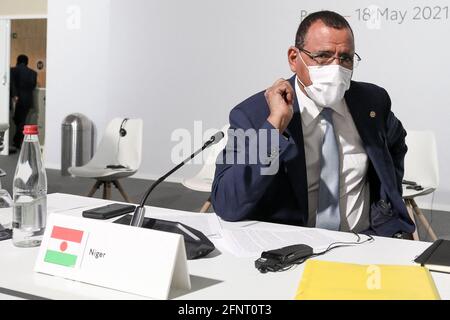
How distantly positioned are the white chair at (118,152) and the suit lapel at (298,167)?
2.49m

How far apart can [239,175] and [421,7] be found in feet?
12.6

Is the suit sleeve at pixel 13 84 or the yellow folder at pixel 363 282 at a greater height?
the suit sleeve at pixel 13 84

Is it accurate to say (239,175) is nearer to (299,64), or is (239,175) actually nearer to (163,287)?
(299,64)

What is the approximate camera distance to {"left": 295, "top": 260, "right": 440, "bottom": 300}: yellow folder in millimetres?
1068

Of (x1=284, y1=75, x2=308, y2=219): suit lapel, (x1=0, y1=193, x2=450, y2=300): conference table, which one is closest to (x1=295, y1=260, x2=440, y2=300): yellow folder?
(x1=0, y1=193, x2=450, y2=300): conference table

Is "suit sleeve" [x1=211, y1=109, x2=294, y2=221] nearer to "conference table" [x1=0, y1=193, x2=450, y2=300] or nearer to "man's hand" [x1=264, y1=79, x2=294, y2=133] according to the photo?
"man's hand" [x1=264, y1=79, x2=294, y2=133]

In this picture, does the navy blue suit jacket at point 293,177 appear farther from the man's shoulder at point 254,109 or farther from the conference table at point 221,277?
the conference table at point 221,277

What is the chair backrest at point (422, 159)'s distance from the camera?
3746 millimetres

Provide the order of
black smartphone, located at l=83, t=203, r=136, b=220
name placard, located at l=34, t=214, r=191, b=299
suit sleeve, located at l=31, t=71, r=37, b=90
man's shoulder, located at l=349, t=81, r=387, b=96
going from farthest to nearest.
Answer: suit sleeve, located at l=31, t=71, r=37, b=90 < man's shoulder, located at l=349, t=81, r=387, b=96 < black smartphone, located at l=83, t=203, r=136, b=220 < name placard, located at l=34, t=214, r=191, b=299

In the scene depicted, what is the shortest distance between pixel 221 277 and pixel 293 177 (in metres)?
0.71

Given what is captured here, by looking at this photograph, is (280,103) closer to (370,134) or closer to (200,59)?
(370,134)

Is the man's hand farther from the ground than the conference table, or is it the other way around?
the man's hand

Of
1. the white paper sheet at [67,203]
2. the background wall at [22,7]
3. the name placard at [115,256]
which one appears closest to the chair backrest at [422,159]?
the white paper sheet at [67,203]

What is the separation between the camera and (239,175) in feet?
5.68
